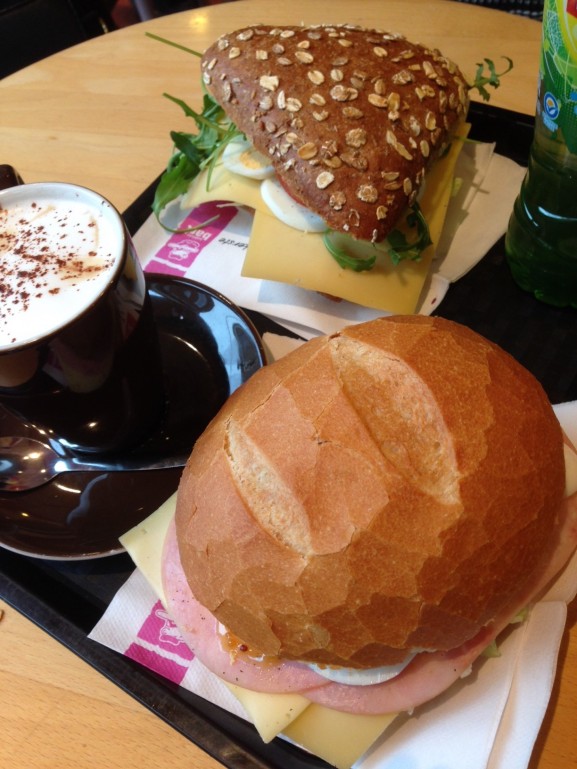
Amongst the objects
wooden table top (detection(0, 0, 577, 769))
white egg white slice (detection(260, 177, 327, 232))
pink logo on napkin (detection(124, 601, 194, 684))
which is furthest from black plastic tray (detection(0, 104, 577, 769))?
wooden table top (detection(0, 0, 577, 769))

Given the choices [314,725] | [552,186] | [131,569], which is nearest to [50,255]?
[131,569]

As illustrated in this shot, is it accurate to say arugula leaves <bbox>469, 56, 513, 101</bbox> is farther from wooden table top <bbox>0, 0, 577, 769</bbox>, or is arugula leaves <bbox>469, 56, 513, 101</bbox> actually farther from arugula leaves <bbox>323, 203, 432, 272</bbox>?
arugula leaves <bbox>323, 203, 432, 272</bbox>

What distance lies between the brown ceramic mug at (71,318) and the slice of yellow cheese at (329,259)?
390 millimetres

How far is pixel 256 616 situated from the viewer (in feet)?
2.45

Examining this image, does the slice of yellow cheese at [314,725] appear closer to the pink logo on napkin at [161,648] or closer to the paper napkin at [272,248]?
the pink logo on napkin at [161,648]

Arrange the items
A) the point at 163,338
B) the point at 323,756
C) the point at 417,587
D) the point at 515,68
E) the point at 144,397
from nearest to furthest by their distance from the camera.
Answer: the point at 417,587
the point at 323,756
the point at 144,397
the point at 163,338
the point at 515,68

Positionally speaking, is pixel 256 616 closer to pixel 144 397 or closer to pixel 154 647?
pixel 154 647

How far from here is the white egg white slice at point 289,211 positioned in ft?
4.41

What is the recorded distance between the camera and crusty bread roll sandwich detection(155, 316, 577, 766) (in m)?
0.71

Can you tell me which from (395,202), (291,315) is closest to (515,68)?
(395,202)

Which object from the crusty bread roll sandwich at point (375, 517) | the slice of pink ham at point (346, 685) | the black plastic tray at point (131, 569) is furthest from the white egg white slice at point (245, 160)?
the slice of pink ham at point (346, 685)

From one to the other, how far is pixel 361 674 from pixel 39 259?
673 millimetres

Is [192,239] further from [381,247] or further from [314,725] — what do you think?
[314,725]

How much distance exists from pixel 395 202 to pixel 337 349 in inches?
20.9
